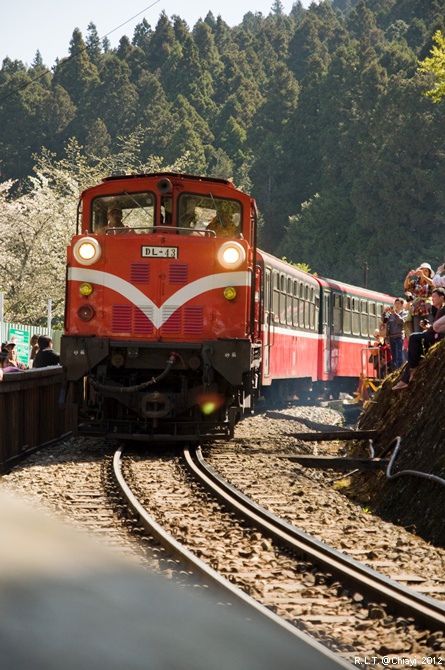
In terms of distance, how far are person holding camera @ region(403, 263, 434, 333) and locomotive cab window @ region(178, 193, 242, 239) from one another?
3.21 meters

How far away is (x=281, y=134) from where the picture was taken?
122438 mm

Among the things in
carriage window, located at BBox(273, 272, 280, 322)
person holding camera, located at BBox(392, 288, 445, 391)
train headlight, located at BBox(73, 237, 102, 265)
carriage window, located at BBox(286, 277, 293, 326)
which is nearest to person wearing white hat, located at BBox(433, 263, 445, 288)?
person holding camera, located at BBox(392, 288, 445, 391)

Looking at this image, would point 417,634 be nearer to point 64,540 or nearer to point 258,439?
point 64,540

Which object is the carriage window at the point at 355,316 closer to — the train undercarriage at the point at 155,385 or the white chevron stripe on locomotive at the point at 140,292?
the train undercarriage at the point at 155,385

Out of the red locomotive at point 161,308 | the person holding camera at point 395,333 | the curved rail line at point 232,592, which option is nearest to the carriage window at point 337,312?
the person holding camera at point 395,333

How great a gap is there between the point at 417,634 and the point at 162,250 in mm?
9399

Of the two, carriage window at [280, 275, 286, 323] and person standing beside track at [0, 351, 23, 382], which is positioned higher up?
carriage window at [280, 275, 286, 323]

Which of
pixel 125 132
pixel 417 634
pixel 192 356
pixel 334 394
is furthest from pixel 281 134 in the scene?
pixel 417 634

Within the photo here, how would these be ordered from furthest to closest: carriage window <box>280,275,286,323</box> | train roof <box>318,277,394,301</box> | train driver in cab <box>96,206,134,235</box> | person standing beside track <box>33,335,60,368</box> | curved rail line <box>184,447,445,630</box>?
train roof <box>318,277,394,301</box>
carriage window <box>280,275,286,323</box>
person standing beside track <box>33,335,60,368</box>
train driver in cab <box>96,206,134,235</box>
curved rail line <box>184,447,445,630</box>

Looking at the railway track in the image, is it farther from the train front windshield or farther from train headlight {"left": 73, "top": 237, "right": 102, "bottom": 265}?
the train front windshield

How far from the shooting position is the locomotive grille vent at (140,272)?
1470 centimetres

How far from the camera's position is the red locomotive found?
1457 centimetres

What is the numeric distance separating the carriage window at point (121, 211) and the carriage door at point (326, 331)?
46.6 ft

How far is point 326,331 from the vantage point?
1173 inches
